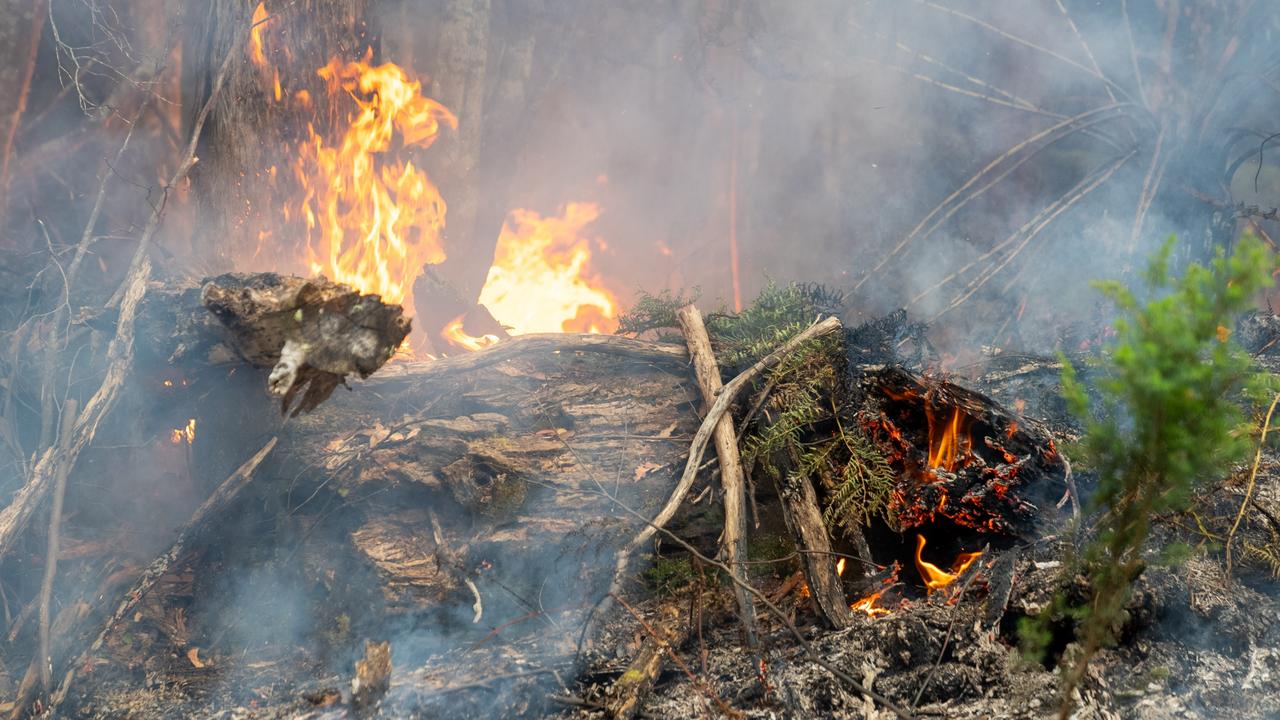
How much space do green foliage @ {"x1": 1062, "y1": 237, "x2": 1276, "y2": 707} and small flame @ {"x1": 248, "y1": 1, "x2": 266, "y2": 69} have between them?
18.7ft

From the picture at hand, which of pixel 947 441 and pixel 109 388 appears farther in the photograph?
pixel 947 441

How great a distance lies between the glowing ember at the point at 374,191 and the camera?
6.45 metres

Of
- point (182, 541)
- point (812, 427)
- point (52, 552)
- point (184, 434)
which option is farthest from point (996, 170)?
point (52, 552)

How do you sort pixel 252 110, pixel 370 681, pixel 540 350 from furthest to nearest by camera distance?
pixel 252 110
pixel 540 350
pixel 370 681

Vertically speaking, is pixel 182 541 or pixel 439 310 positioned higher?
pixel 439 310

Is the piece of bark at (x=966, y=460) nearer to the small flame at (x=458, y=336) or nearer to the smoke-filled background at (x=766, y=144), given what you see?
the smoke-filled background at (x=766, y=144)

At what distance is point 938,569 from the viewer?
423 cm

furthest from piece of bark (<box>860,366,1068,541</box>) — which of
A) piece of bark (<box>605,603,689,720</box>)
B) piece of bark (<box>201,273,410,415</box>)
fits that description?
piece of bark (<box>201,273,410,415</box>)

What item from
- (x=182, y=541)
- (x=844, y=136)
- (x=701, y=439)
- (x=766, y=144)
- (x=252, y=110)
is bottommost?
(x=182, y=541)

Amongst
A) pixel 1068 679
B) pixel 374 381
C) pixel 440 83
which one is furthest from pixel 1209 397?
pixel 440 83

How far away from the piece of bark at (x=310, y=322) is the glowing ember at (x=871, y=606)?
3.01m

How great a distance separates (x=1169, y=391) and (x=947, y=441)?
220cm

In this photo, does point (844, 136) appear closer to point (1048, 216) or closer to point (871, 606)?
point (1048, 216)

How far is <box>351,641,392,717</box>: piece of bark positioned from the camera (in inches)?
138
